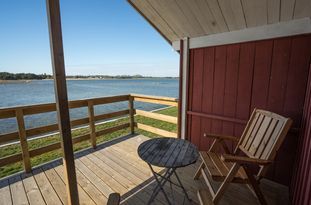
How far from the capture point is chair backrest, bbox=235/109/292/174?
4.48 feet

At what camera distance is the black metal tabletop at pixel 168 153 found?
53.1 inches

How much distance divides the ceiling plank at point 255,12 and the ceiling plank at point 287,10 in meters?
0.14

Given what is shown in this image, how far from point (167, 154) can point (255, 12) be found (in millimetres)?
1792

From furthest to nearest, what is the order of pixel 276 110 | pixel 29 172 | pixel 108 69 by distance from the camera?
pixel 108 69 → pixel 29 172 → pixel 276 110

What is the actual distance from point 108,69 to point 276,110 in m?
32.0

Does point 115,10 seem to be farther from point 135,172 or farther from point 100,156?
point 135,172

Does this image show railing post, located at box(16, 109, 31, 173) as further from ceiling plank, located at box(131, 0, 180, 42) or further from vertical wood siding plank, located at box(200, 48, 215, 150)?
vertical wood siding plank, located at box(200, 48, 215, 150)

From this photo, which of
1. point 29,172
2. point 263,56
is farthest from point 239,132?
point 29,172

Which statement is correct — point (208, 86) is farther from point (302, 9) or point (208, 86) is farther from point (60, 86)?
point (60, 86)

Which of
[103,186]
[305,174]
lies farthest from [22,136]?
[305,174]

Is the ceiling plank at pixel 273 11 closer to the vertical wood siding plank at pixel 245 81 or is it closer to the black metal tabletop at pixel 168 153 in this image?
the vertical wood siding plank at pixel 245 81

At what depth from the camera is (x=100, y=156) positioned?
2.68 metres

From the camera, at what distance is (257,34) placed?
1925 millimetres

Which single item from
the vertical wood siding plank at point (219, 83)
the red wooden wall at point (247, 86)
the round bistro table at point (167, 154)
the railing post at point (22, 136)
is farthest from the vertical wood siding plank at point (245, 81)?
the railing post at point (22, 136)
